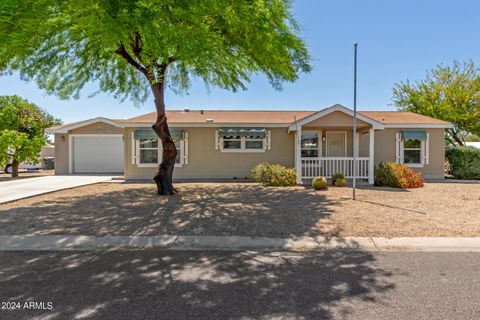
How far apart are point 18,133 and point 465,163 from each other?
24.6m

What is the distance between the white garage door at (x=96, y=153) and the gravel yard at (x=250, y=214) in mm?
8851

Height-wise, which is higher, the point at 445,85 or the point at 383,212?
the point at 445,85

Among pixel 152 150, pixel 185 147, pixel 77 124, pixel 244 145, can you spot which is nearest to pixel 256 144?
pixel 244 145

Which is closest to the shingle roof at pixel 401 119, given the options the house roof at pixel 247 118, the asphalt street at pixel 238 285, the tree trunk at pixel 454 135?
the house roof at pixel 247 118

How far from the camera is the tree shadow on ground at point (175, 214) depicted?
5.74 metres

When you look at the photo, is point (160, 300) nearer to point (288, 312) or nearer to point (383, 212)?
point (288, 312)

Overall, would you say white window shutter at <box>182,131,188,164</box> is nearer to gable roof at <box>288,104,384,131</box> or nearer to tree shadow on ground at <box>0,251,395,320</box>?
gable roof at <box>288,104,384,131</box>

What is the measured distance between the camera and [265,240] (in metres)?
5.17

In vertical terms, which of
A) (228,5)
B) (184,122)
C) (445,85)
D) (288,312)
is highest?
(445,85)

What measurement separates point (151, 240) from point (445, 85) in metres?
23.3

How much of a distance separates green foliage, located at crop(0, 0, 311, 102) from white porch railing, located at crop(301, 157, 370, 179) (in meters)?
4.54

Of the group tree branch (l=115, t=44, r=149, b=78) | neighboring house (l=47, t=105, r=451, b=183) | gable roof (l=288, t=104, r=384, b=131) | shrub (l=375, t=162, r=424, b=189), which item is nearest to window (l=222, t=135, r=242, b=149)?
neighboring house (l=47, t=105, r=451, b=183)

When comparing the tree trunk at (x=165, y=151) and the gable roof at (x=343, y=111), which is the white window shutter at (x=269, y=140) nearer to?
the gable roof at (x=343, y=111)

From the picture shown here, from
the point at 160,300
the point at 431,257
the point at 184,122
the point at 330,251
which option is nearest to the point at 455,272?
the point at 431,257
